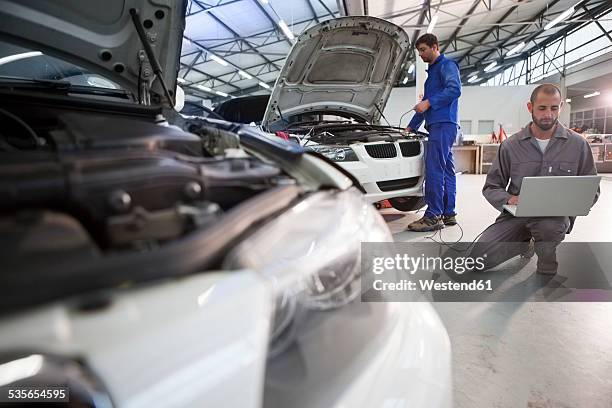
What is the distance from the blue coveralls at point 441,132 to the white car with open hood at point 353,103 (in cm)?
10

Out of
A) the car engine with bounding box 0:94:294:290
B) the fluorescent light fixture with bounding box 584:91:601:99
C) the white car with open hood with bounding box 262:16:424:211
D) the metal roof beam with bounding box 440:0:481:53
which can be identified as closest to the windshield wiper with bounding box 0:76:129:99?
the car engine with bounding box 0:94:294:290

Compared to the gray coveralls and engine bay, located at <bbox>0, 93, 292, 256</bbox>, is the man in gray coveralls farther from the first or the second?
engine bay, located at <bbox>0, 93, 292, 256</bbox>

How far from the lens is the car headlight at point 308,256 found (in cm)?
47

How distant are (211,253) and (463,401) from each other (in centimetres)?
99

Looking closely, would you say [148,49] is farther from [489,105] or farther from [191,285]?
[489,105]

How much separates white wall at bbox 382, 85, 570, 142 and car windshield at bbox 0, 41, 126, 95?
37.2ft

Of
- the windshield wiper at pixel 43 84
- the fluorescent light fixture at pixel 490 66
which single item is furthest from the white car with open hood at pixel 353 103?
the fluorescent light fixture at pixel 490 66

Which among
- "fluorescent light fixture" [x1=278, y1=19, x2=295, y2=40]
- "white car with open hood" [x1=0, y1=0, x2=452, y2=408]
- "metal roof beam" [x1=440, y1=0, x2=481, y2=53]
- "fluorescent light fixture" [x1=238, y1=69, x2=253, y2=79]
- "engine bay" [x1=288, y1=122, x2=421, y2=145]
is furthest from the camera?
"fluorescent light fixture" [x1=238, y1=69, x2=253, y2=79]

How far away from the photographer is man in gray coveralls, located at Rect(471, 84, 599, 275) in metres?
A: 1.83

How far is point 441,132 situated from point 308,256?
286 cm

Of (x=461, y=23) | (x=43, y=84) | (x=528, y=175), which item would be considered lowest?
(x=528, y=175)

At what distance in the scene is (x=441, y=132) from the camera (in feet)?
9.95

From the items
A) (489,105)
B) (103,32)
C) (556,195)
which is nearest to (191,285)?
(103,32)

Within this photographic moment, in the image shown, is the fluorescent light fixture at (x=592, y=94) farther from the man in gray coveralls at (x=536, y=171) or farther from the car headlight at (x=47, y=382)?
the car headlight at (x=47, y=382)
